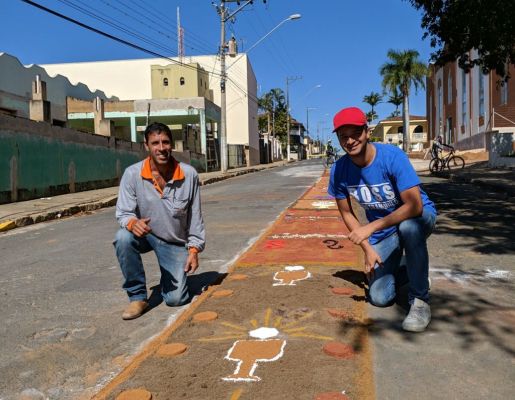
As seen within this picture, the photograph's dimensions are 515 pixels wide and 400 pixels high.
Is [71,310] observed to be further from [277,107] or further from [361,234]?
[277,107]

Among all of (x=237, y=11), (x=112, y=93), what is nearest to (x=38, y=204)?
(x=237, y=11)

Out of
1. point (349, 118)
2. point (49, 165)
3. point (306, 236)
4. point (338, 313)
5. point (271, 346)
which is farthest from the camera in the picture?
point (49, 165)

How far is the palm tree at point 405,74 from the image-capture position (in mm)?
49500

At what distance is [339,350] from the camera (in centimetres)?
280

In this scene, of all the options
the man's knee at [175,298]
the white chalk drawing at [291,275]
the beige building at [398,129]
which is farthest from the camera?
the beige building at [398,129]

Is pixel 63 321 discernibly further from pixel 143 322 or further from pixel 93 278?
pixel 93 278

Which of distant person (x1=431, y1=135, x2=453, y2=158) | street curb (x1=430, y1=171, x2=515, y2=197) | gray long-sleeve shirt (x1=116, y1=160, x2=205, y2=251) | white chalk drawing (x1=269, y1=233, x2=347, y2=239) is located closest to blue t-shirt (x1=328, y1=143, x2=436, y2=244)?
gray long-sleeve shirt (x1=116, y1=160, x2=205, y2=251)

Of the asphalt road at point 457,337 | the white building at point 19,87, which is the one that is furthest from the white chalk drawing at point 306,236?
the white building at point 19,87

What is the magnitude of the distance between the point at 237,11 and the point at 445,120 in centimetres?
2716

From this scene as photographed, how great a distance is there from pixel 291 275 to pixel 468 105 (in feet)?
129

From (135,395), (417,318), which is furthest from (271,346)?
(417,318)

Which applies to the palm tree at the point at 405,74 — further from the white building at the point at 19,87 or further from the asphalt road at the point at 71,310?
the asphalt road at the point at 71,310

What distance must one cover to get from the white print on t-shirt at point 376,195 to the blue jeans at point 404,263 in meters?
0.20

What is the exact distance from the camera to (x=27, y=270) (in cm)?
560
